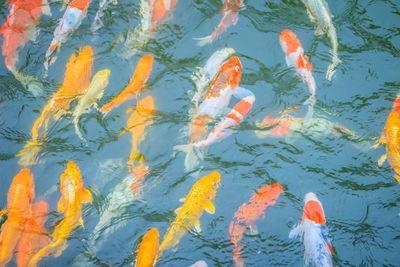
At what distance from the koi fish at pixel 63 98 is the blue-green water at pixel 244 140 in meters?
0.05

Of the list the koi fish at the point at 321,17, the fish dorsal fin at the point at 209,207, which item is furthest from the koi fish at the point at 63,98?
the koi fish at the point at 321,17

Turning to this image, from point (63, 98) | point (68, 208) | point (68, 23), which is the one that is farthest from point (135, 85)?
point (68, 208)

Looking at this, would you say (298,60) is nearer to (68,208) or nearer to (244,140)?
(244,140)

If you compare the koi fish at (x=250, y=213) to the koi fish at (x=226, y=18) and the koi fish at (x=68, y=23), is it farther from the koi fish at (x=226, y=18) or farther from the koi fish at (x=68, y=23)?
the koi fish at (x=68, y=23)

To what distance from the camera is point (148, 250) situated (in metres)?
1.85

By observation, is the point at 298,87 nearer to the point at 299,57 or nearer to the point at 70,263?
the point at 299,57

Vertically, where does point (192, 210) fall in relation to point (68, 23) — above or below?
below

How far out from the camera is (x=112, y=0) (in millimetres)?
2504

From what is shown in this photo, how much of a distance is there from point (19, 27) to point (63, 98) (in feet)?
2.36

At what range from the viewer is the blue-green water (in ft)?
6.00

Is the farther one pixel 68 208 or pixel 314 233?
pixel 68 208

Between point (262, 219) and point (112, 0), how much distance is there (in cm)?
177

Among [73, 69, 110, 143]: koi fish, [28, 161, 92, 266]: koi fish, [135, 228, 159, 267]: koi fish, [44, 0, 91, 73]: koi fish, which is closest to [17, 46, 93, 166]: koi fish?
[73, 69, 110, 143]: koi fish

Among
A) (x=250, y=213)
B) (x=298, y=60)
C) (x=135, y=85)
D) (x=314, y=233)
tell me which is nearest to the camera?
(x=314, y=233)
